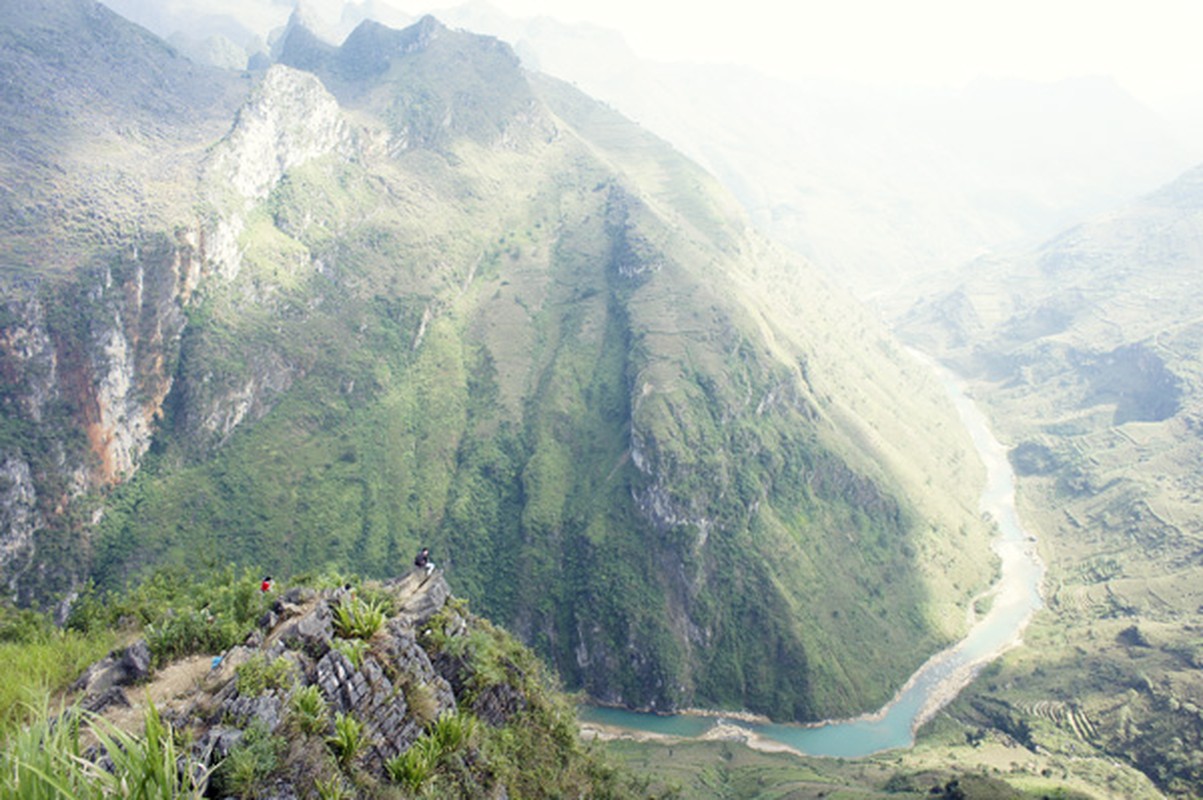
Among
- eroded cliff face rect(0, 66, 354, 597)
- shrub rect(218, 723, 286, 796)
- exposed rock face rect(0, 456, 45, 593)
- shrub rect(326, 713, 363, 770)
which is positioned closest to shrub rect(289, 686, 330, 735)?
shrub rect(326, 713, 363, 770)

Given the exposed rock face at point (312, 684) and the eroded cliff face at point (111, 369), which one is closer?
the exposed rock face at point (312, 684)

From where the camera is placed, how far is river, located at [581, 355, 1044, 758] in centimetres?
9381

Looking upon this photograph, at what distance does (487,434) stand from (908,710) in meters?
77.5

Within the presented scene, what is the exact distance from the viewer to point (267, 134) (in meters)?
122

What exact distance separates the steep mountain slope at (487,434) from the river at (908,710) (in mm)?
2575

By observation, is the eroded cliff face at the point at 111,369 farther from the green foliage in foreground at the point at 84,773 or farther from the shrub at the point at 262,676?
the green foliage in foreground at the point at 84,773

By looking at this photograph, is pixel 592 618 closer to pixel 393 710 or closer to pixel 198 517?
pixel 198 517

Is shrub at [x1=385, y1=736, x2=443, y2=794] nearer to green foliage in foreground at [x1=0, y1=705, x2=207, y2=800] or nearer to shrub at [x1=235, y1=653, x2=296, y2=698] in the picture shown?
shrub at [x1=235, y1=653, x2=296, y2=698]

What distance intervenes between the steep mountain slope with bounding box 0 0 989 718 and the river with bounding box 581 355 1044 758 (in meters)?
2.57

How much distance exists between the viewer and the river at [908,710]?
93812mm

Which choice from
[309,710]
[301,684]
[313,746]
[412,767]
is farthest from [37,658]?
[412,767]

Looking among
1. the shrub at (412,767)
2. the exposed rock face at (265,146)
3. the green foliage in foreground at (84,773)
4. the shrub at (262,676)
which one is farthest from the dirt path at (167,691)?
the exposed rock face at (265,146)

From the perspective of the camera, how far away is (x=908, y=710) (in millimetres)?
99188

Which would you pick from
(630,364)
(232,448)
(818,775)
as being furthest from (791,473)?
(232,448)
